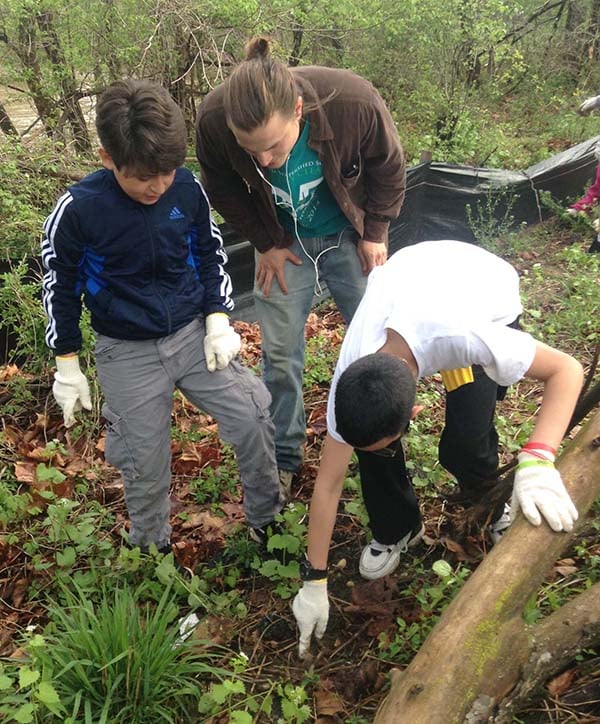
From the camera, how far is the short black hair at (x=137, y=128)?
1.87 metres

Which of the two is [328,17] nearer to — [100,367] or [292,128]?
[292,128]

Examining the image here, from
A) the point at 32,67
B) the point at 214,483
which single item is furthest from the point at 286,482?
the point at 32,67

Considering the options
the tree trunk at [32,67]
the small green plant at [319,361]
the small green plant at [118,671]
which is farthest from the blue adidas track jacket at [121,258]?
the tree trunk at [32,67]

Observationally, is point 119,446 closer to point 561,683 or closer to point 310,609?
point 310,609

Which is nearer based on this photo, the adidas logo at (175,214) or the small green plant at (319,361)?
the adidas logo at (175,214)

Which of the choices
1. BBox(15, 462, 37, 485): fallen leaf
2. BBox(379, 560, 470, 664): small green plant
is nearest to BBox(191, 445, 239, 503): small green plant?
BBox(15, 462, 37, 485): fallen leaf

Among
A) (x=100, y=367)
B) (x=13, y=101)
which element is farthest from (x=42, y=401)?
(x=13, y=101)

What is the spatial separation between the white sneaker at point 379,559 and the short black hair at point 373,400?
90cm

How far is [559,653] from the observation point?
1536mm

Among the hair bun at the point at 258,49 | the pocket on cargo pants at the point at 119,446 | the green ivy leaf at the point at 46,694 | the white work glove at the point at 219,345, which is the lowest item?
the green ivy leaf at the point at 46,694

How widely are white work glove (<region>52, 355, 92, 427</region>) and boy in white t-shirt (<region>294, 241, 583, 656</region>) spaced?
0.99 m

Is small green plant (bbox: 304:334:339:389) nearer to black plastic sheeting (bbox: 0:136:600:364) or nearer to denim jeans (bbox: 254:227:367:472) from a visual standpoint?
denim jeans (bbox: 254:227:367:472)

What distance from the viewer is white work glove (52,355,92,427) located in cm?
227

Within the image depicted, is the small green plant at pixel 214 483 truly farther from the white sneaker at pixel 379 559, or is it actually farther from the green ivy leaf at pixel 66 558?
the white sneaker at pixel 379 559
